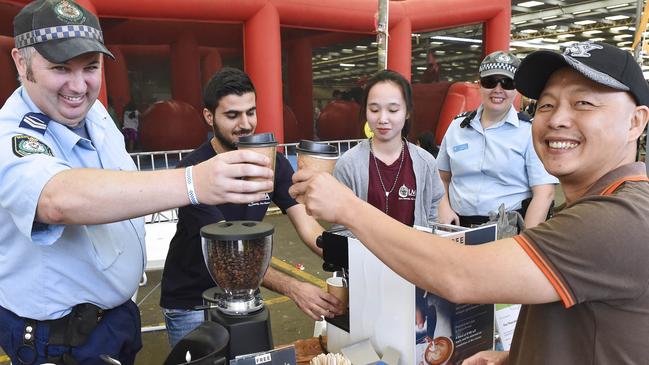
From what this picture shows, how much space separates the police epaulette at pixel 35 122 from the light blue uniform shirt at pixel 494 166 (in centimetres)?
227

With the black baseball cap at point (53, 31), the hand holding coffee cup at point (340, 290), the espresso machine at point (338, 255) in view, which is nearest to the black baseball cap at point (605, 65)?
the espresso machine at point (338, 255)

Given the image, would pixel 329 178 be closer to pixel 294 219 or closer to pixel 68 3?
pixel 68 3

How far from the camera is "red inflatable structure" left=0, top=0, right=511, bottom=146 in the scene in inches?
242

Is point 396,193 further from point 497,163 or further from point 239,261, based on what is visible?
point 239,261

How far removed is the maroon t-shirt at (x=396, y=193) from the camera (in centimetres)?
257

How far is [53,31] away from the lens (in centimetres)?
122

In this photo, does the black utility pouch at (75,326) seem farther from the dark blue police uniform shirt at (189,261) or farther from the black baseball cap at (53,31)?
the black baseball cap at (53,31)

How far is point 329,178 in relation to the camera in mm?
1154

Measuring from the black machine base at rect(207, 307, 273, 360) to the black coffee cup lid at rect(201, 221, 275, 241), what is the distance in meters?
0.22

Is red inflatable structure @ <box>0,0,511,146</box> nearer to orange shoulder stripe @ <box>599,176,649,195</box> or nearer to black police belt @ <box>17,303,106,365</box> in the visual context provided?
black police belt @ <box>17,303,106,365</box>

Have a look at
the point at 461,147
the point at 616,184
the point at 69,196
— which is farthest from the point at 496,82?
the point at 69,196

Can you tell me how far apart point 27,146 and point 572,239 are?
1225 mm

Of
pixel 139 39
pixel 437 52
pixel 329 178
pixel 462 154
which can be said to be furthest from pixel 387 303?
pixel 437 52

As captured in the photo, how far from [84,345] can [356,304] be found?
813mm
